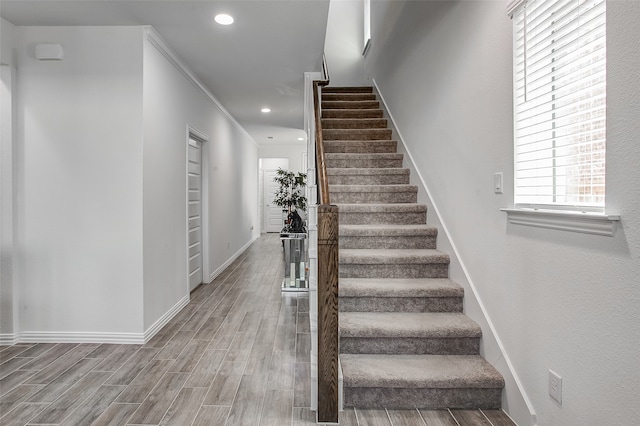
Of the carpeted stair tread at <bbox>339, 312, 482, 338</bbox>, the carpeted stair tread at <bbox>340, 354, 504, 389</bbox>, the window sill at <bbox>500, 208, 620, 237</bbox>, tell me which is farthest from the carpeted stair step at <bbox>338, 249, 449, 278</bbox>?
the window sill at <bbox>500, 208, 620, 237</bbox>

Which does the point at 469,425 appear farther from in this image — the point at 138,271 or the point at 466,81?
the point at 138,271

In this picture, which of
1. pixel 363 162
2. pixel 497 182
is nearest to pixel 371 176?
pixel 363 162

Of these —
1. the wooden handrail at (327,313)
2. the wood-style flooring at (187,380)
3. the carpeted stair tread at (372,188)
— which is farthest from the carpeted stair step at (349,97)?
the wooden handrail at (327,313)

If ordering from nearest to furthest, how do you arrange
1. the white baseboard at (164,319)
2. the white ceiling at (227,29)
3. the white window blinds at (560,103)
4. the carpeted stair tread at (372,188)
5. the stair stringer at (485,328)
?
1. the white window blinds at (560,103)
2. the stair stringer at (485,328)
3. the white ceiling at (227,29)
4. the white baseboard at (164,319)
5. the carpeted stair tread at (372,188)

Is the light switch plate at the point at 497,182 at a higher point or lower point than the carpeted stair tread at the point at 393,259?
higher

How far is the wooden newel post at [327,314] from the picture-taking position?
1918 millimetres

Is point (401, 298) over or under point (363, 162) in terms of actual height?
under

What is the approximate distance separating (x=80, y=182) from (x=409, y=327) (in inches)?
110

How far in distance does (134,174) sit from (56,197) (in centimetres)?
67

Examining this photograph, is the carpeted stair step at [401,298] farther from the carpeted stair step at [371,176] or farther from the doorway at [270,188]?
the doorway at [270,188]

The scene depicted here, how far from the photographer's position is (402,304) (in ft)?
8.55

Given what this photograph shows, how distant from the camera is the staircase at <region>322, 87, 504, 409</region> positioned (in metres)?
2.06

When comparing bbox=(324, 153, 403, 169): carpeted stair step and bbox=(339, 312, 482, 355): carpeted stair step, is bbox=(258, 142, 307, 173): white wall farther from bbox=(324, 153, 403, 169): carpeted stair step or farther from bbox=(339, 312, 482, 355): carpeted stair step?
bbox=(339, 312, 482, 355): carpeted stair step

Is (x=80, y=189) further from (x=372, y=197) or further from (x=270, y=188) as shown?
(x=270, y=188)
